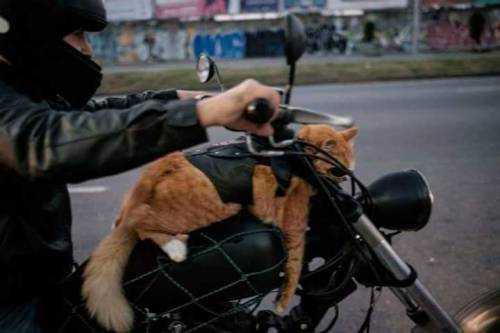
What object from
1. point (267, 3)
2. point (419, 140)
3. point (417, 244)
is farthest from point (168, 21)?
point (417, 244)

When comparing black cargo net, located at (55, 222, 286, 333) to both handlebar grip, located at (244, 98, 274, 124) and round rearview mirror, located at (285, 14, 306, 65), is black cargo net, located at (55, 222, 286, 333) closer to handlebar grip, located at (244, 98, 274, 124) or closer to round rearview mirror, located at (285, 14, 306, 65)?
handlebar grip, located at (244, 98, 274, 124)

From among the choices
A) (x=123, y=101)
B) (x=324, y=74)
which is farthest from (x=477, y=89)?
(x=123, y=101)

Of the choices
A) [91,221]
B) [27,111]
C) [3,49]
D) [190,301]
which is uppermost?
[3,49]

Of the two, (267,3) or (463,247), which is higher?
(267,3)

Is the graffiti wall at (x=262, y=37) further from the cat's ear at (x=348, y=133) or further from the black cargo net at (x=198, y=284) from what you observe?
the black cargo net at (x=198, y=284)

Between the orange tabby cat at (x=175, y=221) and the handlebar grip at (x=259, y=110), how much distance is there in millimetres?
248

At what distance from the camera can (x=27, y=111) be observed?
1283 mm

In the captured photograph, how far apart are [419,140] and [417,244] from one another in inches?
114

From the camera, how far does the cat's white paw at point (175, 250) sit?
1398mm

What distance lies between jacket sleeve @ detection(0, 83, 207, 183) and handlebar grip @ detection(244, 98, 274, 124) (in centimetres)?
13

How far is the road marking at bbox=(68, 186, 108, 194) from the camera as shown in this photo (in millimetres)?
5070

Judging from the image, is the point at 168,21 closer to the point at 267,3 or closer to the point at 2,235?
the point at 267,3

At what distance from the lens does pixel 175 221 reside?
1.46 meters

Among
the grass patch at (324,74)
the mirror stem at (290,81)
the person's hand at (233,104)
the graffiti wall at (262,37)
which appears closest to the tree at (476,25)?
the graffiti wall at (262,37)
